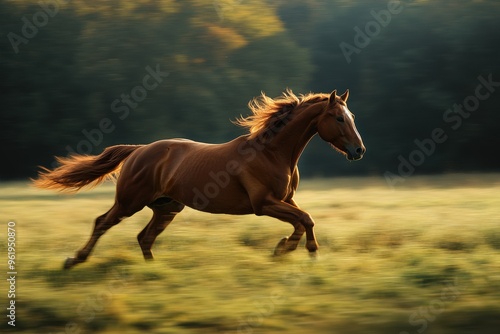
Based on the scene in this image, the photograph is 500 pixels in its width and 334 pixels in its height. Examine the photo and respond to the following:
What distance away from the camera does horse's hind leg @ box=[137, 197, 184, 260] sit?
8.98 meters

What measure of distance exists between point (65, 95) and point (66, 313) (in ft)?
68.2

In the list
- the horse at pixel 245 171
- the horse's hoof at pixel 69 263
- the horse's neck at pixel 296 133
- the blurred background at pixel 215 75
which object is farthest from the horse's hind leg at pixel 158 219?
the blurred background at pixel 215 75

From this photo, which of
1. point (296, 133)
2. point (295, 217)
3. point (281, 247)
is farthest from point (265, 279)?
point (296, 133)

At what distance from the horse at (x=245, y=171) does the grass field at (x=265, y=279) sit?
1.43 feet

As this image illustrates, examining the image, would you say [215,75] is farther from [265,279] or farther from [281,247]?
[265,279]

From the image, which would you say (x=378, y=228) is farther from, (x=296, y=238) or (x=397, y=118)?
(x=397, y=118)

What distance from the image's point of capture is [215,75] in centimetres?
2744

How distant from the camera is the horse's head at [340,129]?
325 inches

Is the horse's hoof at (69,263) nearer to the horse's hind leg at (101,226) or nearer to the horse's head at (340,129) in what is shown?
the horse's hind leg at (101,226)

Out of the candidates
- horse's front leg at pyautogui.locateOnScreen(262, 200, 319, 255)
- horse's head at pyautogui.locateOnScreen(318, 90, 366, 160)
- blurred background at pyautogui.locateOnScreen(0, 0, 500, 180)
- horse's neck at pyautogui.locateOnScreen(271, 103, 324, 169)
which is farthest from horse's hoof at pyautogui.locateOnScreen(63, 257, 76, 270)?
blurred background at pyautogui.locateOnScreen(0, 0, 500, 180)

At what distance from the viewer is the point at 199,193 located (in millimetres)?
8484

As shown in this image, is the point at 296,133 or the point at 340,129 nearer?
the point at 340,129

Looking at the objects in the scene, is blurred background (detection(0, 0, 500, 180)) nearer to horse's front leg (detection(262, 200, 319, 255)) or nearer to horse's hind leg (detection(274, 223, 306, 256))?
horse's hind leg (detection(274, 223, 306, 256))

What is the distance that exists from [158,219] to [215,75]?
18.7 metres
